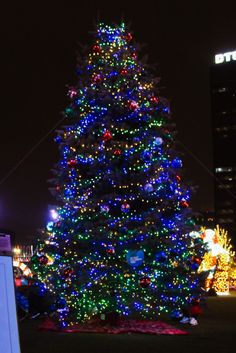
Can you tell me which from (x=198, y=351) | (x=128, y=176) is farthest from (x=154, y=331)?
(x=128, y=176)

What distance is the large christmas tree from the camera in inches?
463

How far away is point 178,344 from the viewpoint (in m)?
10.2

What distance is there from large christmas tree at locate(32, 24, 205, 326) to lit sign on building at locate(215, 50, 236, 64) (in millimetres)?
124836

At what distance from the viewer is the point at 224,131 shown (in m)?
138

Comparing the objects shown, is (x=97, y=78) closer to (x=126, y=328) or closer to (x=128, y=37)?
(x=128, y=37)

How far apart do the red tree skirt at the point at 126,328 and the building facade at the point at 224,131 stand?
119 m

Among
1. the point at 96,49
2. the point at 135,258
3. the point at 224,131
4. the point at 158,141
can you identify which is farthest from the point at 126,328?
the point at 224,131

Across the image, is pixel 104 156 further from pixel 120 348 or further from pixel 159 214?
pixel 120 348

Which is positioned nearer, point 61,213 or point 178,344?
point 178,344

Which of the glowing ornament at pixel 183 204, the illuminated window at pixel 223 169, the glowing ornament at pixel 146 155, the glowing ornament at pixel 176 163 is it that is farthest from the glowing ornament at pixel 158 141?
the illuminated window at pixel 223 169

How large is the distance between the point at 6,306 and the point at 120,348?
7769 mm

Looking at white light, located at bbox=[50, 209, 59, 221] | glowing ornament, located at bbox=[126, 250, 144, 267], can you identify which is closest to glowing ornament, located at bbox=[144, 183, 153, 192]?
glowing ornament, located at bbox=[126, 250, 144, 267]

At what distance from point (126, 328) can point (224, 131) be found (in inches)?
5091

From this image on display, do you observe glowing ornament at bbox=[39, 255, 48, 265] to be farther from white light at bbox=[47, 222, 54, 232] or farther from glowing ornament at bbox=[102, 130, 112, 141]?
glowing ornament at bbox=[102, 130, 112, 141]
